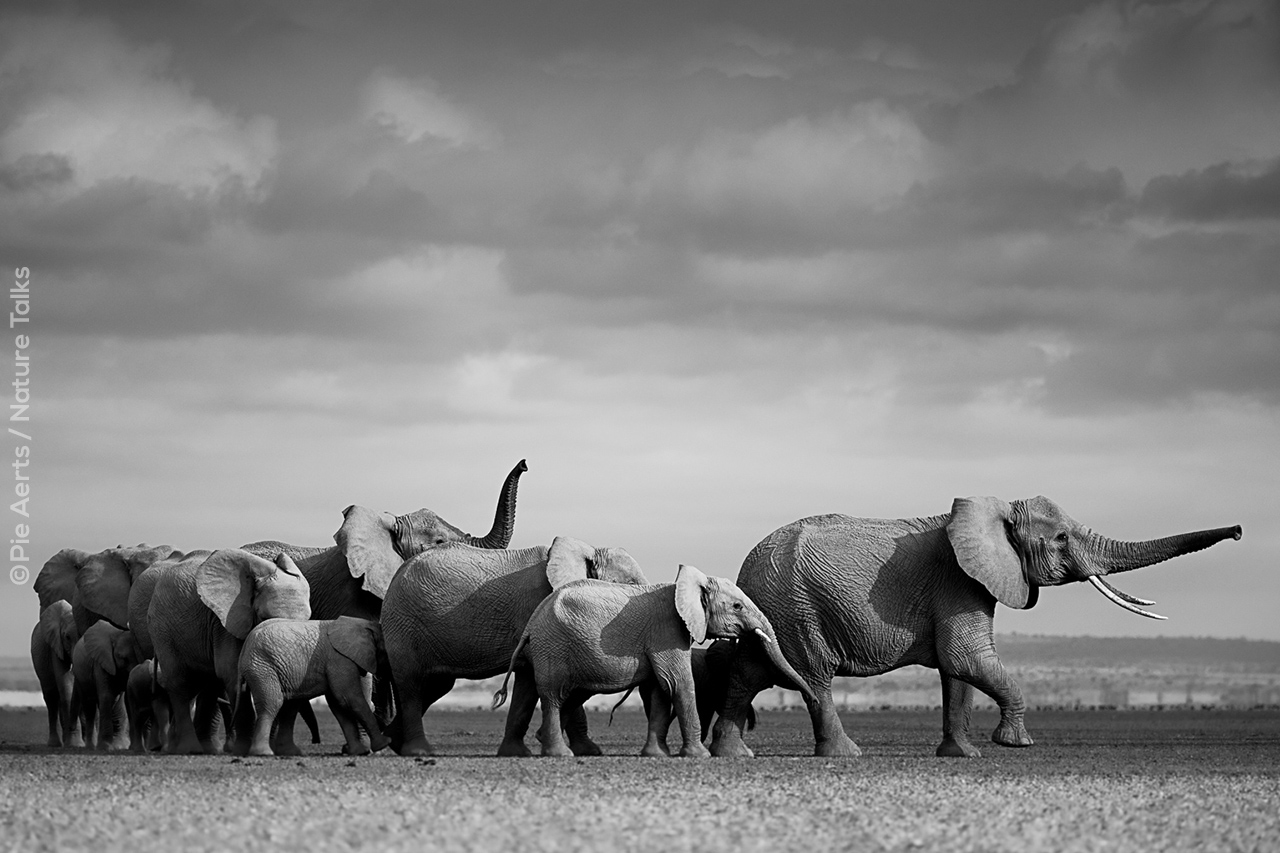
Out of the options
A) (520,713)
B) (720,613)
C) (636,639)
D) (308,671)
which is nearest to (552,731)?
(520,713)

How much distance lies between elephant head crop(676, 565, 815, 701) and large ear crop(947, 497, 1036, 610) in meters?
2.65

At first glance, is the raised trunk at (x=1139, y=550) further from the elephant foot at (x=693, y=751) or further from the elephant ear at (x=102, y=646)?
the elephant ear at (x=102, y=646)

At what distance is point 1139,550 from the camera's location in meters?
25.7

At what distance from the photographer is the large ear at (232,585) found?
2695cm

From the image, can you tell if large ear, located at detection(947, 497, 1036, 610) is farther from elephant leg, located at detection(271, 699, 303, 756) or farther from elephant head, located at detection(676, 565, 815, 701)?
elephant leg, located at detection(271, 699, 303, 756)

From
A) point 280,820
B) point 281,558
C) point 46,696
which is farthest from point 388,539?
point 280,820

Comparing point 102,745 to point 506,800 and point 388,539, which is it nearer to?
point 388,539

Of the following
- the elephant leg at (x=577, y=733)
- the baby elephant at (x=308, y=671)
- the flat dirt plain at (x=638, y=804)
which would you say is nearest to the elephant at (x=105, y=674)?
the baby elephant at (x=308, y=671)

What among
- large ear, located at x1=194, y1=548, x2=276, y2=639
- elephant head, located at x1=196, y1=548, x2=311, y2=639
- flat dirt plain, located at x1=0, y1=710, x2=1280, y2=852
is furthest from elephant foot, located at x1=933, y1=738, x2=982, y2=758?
large ear, located at x1=194, y1=548, x2=276, y2=639

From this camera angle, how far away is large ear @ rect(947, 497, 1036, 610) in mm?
24891

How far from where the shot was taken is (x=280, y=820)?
15500mm

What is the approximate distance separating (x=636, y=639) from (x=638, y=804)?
7.26m

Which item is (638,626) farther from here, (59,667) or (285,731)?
(59,667)

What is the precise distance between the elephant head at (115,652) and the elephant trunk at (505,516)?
639 centimetres
